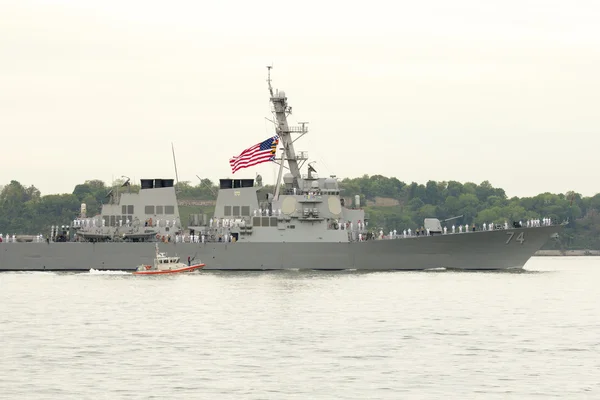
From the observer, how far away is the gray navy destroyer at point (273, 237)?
62.9 m

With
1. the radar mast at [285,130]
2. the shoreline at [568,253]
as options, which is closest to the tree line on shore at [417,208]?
the shoreline at [568,253]

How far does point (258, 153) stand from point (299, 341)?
33283mm

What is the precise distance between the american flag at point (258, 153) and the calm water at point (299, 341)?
1350 cm

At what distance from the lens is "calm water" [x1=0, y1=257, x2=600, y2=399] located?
24.6m

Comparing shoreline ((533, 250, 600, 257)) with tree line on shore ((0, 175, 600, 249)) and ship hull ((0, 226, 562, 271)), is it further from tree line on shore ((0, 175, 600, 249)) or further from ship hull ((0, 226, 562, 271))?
ship hull ((0, 226, 562, 271))

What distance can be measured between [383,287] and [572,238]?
115383 millimetres

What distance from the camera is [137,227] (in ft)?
220

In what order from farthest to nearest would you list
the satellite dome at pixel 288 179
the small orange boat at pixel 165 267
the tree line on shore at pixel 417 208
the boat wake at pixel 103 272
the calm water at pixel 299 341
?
the tree line on shore at pixel 417 208 < the satellite dome at pixel 288 179 < the boat wake at pixel 103 272 < the small orange boat at pixel 165 267 < the calm water at pixel 299 341

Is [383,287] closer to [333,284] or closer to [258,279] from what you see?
[333,284]

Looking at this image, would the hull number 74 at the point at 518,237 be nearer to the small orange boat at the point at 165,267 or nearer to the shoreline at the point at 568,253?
the small orange boat at the point at 165,267

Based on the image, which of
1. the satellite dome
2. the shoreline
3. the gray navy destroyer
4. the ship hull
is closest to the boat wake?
the gray navy destroyer

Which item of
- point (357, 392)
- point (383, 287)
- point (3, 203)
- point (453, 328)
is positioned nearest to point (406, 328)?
point (453, 328)

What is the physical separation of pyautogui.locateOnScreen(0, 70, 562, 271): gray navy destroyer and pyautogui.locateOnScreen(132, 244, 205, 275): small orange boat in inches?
69.9

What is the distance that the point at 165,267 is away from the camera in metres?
62.1
